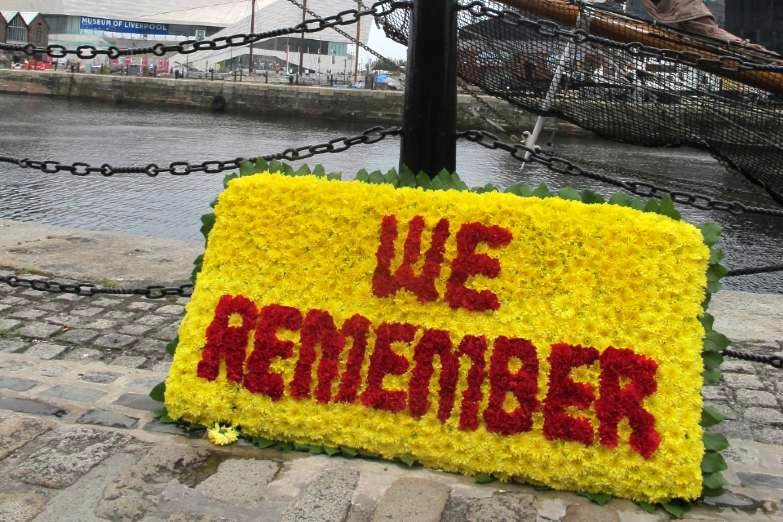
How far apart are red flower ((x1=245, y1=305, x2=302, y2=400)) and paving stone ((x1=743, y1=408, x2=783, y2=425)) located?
2.18 metres

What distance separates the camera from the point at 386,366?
2906mm

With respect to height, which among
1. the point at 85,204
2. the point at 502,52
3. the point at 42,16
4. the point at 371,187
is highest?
the point at 42,16

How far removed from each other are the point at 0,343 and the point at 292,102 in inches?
1324

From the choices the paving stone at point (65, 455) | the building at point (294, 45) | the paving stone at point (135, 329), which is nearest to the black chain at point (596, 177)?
the paving stone at point (65, 455)

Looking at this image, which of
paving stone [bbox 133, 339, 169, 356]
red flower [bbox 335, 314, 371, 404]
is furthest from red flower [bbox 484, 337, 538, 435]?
paving stone [bbox 133, 339, 169, 356]

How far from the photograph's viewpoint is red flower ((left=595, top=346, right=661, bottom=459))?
2666 millimetres

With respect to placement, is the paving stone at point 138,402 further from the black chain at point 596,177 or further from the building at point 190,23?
the building at point 190,23

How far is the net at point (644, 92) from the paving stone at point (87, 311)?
253 cm

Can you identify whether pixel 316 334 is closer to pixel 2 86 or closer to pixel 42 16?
pixel 2 86

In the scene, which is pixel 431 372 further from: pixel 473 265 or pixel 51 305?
pixel 51 305

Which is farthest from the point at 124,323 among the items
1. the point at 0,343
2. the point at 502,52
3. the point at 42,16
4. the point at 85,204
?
the point at 42,16

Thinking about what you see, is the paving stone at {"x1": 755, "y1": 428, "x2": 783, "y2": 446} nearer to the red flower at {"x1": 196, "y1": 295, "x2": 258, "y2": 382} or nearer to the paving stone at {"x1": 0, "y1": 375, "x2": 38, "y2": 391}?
the red flower at {"x1": 196, "y1": 295, "x2": 258, "y2": 382}

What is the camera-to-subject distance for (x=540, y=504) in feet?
8.67

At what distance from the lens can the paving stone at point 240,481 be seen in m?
2.62
